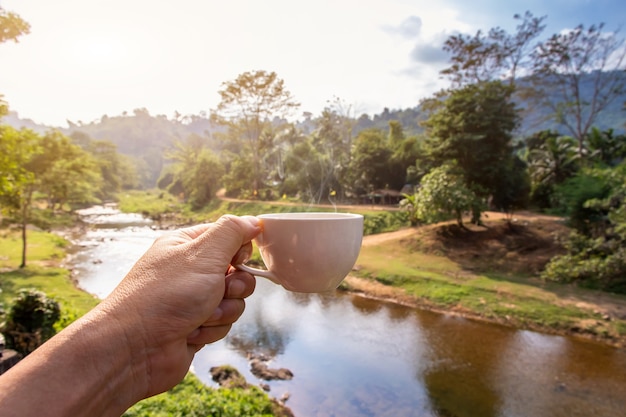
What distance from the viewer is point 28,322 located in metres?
3.40

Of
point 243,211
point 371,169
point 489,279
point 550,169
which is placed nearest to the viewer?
point 489,279

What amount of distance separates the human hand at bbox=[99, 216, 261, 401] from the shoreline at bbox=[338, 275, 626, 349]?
6.61 m

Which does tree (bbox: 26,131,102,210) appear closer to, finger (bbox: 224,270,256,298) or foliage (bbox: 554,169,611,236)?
finger (bbox: 224,270,256,298)

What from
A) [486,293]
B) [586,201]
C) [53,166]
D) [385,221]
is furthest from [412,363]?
[53,166]

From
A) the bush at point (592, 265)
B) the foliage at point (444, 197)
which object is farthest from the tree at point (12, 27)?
the bush at point (592, 265)

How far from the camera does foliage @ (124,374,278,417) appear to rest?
2773 mm

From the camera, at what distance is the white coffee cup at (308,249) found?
807 mm

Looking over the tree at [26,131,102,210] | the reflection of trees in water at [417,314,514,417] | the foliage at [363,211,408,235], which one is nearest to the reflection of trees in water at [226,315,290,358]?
the reflection of trees in water at [417,314,514,417]

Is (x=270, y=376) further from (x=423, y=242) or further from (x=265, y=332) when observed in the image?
(x=423, y=242)

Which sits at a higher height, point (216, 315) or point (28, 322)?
point (216, 315)

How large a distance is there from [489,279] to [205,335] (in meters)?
8.06

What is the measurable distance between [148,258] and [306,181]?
54.7 ft

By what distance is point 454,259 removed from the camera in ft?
29.8

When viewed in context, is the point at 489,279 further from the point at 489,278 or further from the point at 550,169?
the point at 550,169
